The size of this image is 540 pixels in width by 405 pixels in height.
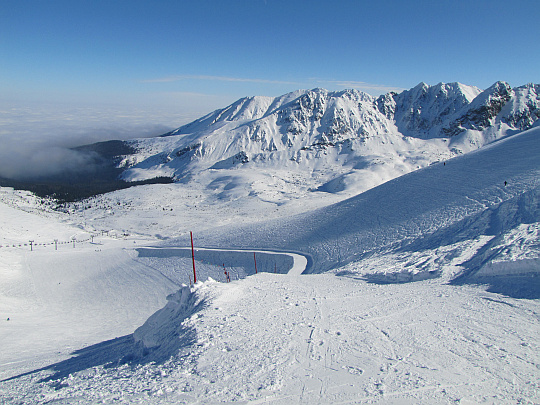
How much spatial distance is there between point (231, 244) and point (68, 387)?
24.1 m

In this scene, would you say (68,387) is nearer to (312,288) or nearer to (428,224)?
(312,288)

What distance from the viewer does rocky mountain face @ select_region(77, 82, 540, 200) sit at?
110625 millimetres

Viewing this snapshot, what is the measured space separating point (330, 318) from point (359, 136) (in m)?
132

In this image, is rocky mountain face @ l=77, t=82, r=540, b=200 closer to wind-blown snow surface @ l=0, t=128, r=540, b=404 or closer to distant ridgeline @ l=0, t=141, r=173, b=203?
distant ridgeline @ l=0, t=141, r=173, b=203

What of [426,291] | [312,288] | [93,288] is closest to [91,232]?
[93,288]

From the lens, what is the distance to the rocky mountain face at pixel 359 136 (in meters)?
111

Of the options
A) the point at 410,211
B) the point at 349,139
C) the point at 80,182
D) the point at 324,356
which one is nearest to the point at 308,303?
the point at 324,356

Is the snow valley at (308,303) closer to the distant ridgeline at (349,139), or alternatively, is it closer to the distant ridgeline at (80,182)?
the distant ridgeline at (80,182)

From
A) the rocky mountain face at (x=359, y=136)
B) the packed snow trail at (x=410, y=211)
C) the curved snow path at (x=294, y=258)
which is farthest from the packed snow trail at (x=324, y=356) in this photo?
the rocky mountain face at (x=359, y=136)

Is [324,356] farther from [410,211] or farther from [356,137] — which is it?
[356,137]

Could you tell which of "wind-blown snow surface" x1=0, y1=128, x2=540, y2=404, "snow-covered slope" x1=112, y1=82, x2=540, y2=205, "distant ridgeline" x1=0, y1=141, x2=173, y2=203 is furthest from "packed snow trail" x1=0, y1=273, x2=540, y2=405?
"distant ridgeline" x1=0, y1=141, x2=173, y2=203

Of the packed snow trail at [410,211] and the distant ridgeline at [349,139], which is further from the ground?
the distant ridgeline at [349,139]

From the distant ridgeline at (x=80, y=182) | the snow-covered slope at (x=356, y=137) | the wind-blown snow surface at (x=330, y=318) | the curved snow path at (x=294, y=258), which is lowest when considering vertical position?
the curved snow path at (x=294, y=258)

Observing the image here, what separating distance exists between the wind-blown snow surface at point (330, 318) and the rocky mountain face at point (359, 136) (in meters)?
69.7
